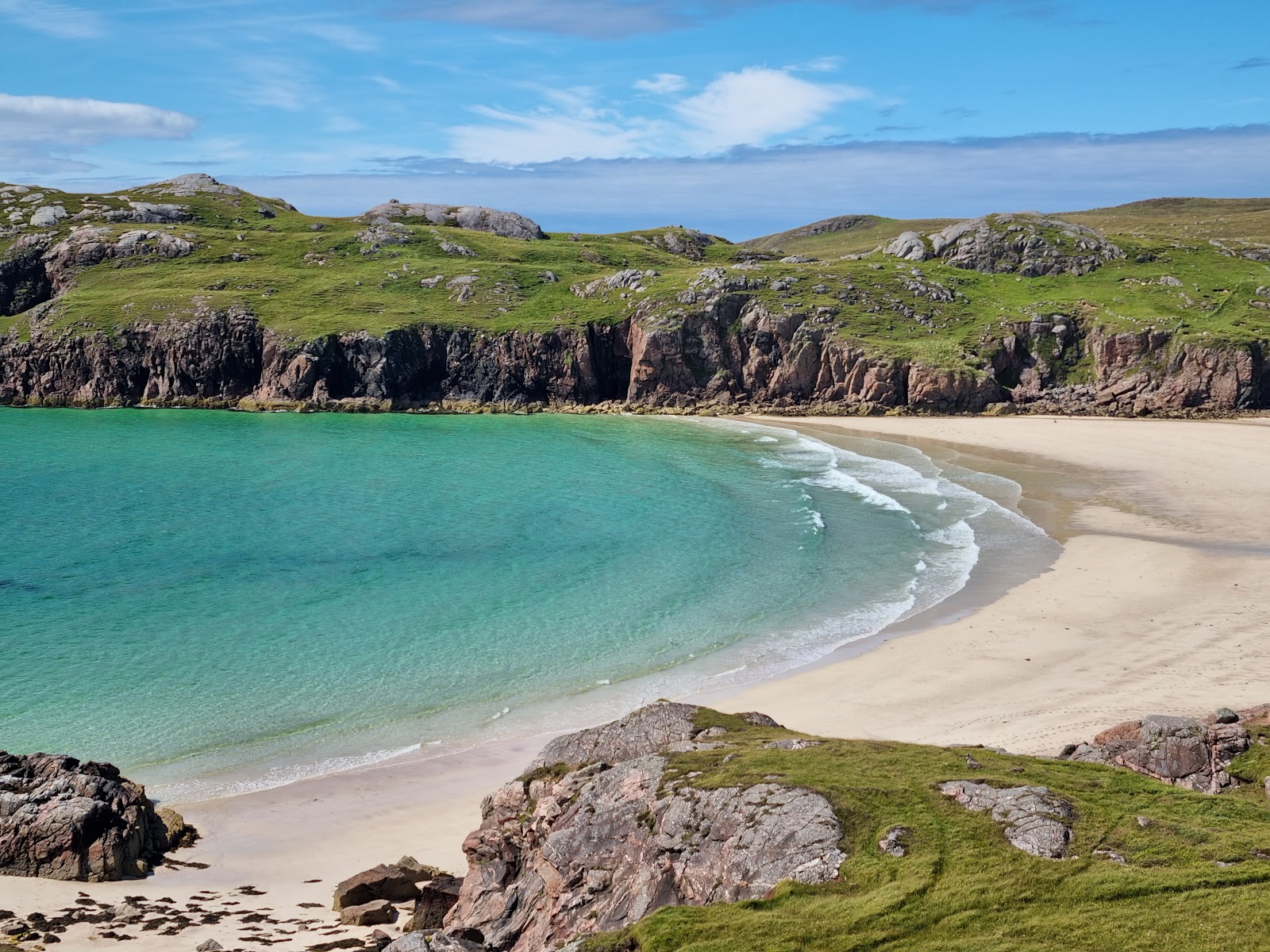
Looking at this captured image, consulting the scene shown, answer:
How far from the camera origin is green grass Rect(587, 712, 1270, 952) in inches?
433

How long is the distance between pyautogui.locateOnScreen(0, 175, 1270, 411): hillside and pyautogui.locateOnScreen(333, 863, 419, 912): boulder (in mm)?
89539

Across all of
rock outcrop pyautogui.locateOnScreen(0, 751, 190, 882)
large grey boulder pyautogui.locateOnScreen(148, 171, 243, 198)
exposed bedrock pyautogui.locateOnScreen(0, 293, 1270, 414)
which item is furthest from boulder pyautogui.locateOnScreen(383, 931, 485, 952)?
large grey boulder pyautogui.locateOnScreen(148, 171, 243, 198)

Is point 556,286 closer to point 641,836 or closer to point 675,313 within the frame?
point 675,313

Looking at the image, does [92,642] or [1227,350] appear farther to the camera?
[1227,350]

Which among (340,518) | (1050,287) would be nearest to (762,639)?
(340,518)

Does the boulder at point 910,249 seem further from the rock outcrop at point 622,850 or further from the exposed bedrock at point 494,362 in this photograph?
the rock outcrop at point 622,850

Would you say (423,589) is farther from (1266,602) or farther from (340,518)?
(1266,602)

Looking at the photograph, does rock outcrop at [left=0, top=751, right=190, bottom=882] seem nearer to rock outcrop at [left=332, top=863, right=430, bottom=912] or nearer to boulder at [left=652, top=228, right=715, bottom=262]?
rock outcrop at [left=332, top=863, right=430, bottom=912]

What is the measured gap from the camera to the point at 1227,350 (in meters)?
95.2

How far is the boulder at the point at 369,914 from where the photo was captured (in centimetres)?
1647

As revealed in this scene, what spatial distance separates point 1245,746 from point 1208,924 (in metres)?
8.09

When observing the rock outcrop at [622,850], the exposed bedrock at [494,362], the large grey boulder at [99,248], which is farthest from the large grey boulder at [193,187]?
the rock outcrop at [622,850]

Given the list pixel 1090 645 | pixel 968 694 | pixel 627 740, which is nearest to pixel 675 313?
pixel 1090 645

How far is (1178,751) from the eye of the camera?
Result: 17.6 meters
